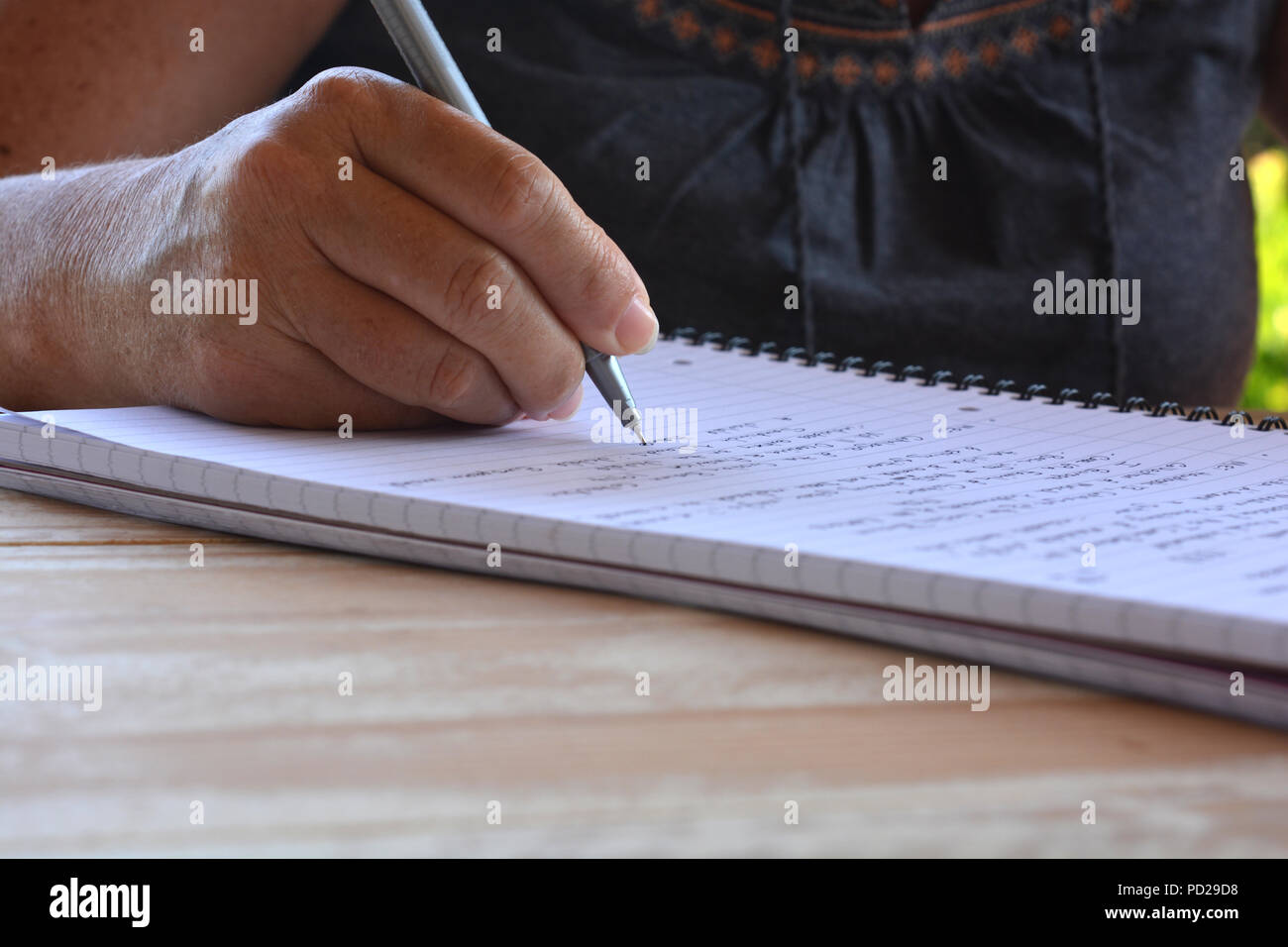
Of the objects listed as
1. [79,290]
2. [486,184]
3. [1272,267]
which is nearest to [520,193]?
[486,184]

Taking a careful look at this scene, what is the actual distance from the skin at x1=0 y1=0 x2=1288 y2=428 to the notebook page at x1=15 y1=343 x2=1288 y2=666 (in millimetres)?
25

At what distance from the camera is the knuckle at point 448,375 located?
21.0 inches

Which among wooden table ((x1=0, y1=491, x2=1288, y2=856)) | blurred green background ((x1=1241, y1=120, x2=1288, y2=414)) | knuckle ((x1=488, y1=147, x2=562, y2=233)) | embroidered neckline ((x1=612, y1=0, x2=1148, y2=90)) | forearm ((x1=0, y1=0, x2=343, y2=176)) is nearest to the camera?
wooden table ((x1=0, y1=491, x2=1288, y2=856))

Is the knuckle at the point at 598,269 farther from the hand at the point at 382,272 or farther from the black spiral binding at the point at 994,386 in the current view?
the black spiral binding at the point at 994,386

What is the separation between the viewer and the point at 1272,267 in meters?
2.64

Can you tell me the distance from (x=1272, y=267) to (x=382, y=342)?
2619 millimetres

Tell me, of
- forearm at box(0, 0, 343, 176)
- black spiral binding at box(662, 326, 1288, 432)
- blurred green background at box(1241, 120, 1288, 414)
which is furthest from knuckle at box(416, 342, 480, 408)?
blurred green background at box(1241, 120, 1288, 414)

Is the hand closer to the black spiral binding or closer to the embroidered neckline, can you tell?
the black spiral binding

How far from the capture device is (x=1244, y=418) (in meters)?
0.60

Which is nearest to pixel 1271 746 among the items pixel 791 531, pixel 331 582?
pixel 791 531

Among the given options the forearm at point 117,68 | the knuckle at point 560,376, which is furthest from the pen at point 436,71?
the forearm at point 117,68

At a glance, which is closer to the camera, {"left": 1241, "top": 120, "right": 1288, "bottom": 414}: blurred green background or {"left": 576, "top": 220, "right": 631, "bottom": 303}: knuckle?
{"left": 576, "top": 220, "right": 631, "bottom": 303}: knuckle

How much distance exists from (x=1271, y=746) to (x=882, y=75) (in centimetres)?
79

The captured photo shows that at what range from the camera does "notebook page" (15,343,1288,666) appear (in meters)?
0.33
